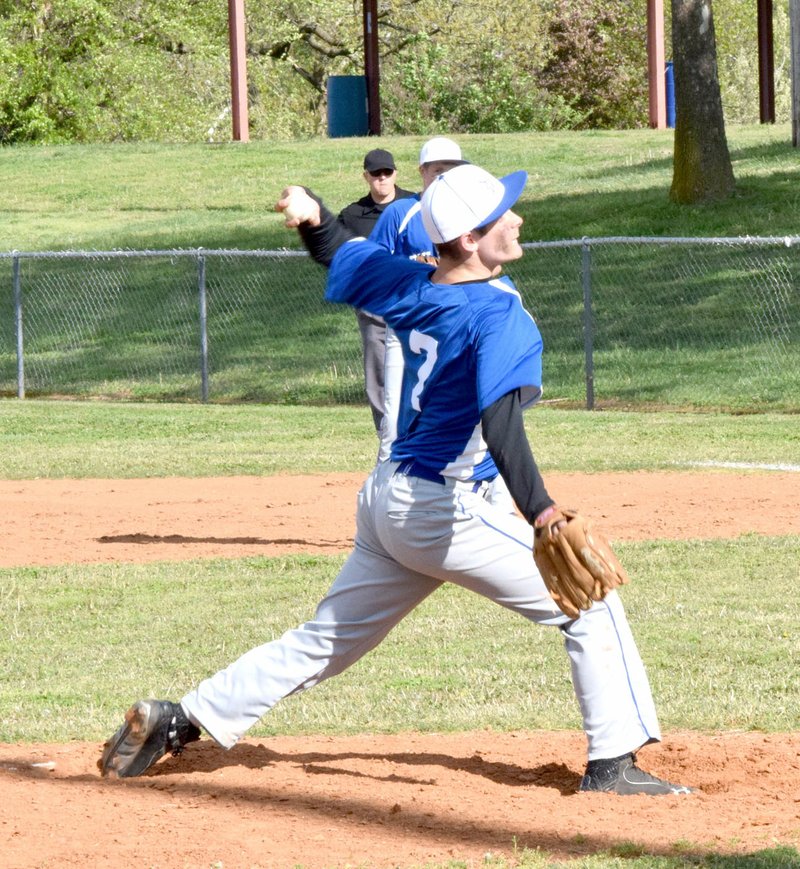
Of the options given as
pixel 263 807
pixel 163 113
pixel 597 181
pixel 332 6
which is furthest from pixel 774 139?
pixel 263 807

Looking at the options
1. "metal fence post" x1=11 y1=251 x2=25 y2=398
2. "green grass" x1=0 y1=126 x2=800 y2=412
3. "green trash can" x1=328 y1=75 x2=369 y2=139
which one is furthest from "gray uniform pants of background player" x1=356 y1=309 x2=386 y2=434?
"green trash can" x1=328 y1=75 x2=369 y2=139

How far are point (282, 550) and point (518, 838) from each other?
5.05m

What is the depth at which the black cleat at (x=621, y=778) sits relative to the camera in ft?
15.1

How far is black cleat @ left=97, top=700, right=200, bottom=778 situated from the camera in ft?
15.9

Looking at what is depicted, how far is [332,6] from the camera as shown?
4203cm

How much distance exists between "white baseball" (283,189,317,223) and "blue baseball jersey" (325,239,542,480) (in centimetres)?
22

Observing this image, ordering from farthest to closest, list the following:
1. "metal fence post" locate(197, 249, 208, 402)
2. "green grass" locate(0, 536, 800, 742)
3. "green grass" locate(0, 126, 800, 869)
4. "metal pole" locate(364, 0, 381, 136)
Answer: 1. "metal pole" locate(364, 0, 381, 136)
2. "metal fence post" locate(197, 249, 208, 402)
3. "green grass" locate(0, 126, 800, 869)
4. "green grass" locate(0, 536, 800, 742)

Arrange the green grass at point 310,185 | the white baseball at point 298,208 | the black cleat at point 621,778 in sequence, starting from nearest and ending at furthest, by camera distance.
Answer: the black cleat at point 621,778 → the white baseball at point 298,208 → the green grass at point 310,185

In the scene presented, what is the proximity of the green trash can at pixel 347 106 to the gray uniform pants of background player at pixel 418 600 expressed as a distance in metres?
28.9

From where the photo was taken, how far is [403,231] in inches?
310

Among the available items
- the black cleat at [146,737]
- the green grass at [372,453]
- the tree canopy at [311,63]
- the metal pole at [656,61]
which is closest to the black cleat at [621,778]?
the green grass at [372,453]

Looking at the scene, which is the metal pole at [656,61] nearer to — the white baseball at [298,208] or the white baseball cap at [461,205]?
the white baseball at [298,208]

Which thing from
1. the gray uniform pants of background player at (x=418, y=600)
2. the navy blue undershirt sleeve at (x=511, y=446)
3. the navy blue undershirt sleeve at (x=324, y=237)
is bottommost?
the gray uniform pants of background player at (x=418, y=600)

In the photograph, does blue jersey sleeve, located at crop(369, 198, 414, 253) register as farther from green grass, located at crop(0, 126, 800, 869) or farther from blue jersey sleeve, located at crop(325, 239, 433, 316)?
blue jersey sleeve, located at crop(325, 239, 433, 316)
